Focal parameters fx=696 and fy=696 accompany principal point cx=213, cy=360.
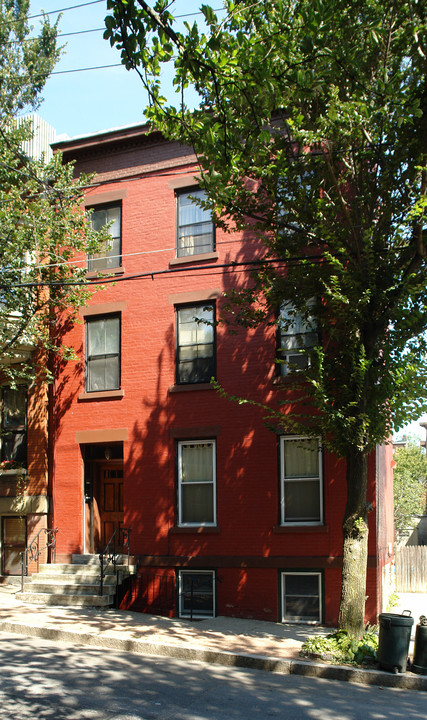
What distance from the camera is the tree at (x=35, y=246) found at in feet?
50.3

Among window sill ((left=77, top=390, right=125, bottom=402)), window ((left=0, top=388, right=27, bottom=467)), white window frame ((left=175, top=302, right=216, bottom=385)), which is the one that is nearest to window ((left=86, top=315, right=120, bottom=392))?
window sill ((left=77, top=390, right=125, bottom=402))

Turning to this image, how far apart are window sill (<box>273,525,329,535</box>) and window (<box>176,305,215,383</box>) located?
368 cm

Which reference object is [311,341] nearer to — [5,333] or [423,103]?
[423,103]

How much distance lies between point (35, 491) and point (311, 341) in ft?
26.0

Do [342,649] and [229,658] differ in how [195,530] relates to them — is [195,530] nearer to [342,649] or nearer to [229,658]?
[229,658]

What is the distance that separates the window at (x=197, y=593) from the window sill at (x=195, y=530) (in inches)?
32.9

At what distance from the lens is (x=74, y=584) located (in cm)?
1536

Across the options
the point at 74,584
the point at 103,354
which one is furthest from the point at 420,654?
the point at 103,354

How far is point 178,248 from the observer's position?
15984mm

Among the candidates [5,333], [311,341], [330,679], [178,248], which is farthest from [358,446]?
[5,333]

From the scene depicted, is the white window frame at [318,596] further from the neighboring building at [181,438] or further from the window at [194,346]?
the window at [194,346]

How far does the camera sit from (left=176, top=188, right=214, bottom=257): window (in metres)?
16.5

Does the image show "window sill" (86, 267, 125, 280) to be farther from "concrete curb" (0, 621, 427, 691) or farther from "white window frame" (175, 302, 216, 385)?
"concrete curb" (0, 621, 427, 691)

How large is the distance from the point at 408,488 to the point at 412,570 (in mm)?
26249
